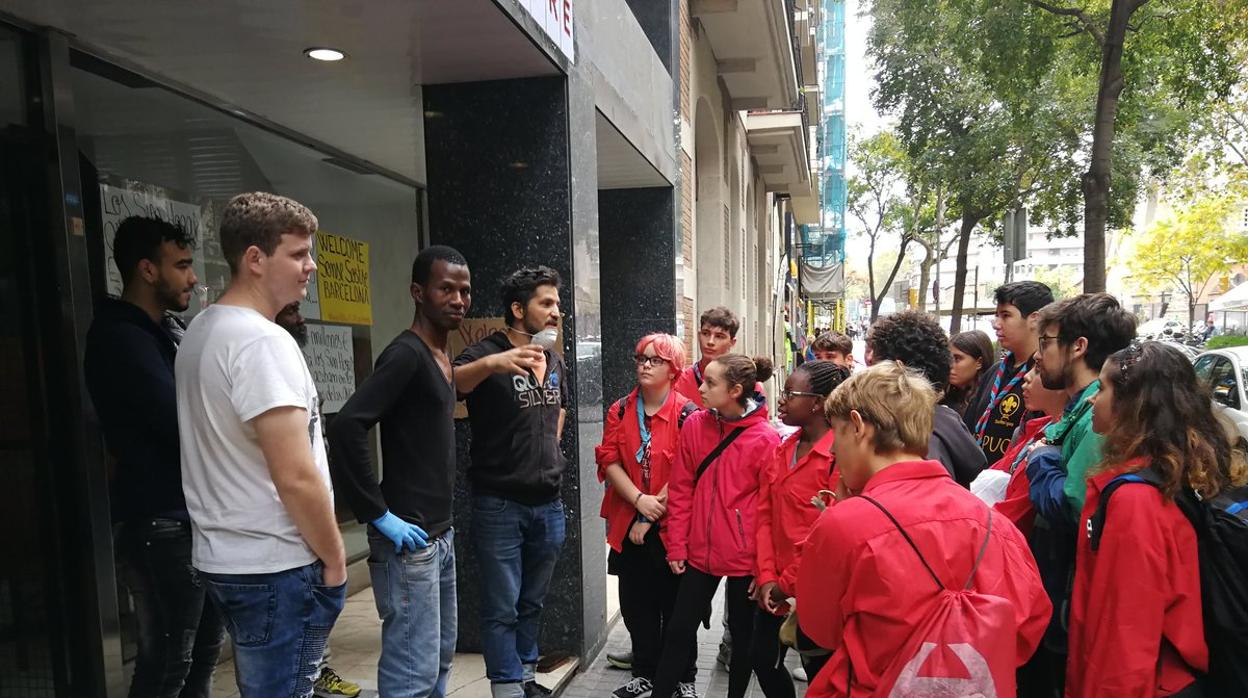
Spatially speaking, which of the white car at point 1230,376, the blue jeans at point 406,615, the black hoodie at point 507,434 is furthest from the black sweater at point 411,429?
the white car at point 1230,376

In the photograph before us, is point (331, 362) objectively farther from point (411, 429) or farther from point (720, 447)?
point (720, 447)

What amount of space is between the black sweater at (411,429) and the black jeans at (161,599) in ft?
1.85

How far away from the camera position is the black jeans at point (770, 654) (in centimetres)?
338

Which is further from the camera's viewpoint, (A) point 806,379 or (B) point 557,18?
(B) point 557,18

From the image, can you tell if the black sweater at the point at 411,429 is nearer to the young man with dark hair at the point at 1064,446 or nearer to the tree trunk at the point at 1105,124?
the young man with dark hair at the point at 1064,446

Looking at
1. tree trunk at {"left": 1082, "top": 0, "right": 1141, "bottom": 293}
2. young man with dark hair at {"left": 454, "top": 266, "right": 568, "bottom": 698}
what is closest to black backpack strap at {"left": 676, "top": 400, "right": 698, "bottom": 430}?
young man with dark hair at {"left": 454, "top": 266, "right": 568, "bottom": 698}

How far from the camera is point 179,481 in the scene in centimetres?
269

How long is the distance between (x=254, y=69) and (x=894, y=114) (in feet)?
60.5

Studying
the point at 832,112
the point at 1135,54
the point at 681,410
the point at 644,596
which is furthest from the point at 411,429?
the point at 832,112

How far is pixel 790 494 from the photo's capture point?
330 centimetres

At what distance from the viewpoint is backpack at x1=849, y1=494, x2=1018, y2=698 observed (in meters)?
1.83

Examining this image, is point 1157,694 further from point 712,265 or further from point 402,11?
point 712,265

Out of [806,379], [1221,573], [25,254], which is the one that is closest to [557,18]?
[806,379]

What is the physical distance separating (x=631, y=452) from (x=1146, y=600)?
2.48 meters
